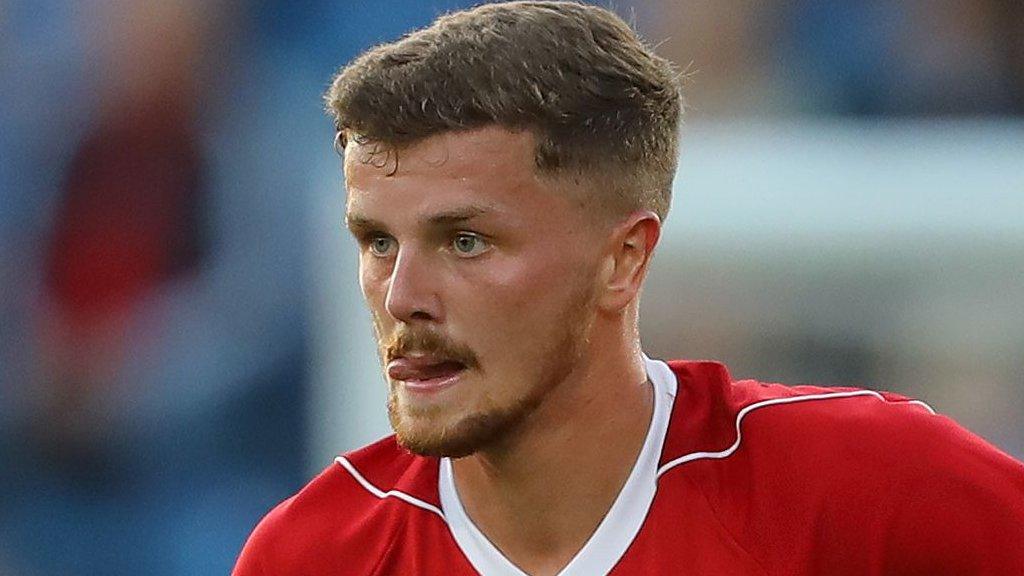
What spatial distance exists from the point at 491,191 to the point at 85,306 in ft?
7.85

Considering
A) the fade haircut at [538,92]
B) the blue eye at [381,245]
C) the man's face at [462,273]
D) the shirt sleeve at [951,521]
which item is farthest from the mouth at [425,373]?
the shirt sleeve at [951,521]

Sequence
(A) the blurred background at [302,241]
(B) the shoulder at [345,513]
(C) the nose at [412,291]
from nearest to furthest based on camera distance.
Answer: (C) the nose at [412,291] → (B) the shoulder at [345,513] → (A) the blurred background at [302,241]

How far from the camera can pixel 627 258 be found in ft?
7.53

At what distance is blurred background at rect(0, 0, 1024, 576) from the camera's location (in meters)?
4.23

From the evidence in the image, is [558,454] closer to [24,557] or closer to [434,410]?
[434,410]

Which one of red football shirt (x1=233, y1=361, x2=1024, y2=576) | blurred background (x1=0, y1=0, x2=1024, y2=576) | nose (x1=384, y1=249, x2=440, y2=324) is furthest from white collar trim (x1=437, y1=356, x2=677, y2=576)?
blurred background (x1=0, y1=0, x2=1024, y2=576)

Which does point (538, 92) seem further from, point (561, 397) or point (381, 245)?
point (561, 397)

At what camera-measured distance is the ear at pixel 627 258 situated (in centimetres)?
227

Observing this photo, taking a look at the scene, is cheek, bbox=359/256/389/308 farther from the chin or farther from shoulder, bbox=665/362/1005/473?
shoulder, bbox=665/362/1005/473

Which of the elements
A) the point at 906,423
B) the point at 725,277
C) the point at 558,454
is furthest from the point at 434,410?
the point at 725,277

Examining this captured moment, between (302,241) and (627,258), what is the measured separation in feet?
6.98

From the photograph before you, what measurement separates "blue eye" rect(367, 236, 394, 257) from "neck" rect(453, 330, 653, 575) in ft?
1.01

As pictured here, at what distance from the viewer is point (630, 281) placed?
230 cm

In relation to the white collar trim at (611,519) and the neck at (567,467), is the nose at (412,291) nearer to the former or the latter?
the neck at (567,467)
